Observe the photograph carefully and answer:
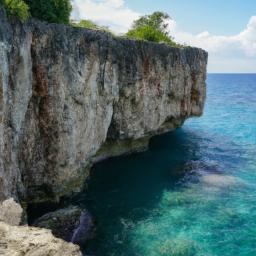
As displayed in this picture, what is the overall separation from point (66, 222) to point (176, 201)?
8286mm

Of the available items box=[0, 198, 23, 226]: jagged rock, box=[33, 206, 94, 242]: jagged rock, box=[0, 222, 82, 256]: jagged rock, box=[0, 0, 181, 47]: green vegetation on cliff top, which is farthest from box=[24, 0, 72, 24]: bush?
box=[0, 222, 82, 256]: jagged rock

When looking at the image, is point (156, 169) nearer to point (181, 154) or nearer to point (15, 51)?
point (181, 154)

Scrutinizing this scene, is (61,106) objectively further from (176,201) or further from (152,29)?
(152,29)

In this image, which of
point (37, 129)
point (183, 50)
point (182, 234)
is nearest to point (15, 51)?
point (37, 129)

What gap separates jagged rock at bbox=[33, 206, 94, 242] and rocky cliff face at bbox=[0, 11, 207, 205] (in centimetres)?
208

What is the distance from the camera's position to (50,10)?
2134 centimetres

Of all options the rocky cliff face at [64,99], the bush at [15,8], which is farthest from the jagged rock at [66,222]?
the bush at [15,8]

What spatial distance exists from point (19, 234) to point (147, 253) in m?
12.3

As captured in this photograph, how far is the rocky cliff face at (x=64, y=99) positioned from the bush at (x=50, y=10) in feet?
4.02

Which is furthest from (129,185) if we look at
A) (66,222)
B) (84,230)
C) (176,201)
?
(66,222)

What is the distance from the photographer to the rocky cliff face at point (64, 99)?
17312mm

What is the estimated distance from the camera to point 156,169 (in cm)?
3170

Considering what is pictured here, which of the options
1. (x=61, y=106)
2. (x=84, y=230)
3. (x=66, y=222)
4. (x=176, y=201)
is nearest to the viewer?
(x=66, y=222)

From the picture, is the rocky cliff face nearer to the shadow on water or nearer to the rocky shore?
the rocky shore
